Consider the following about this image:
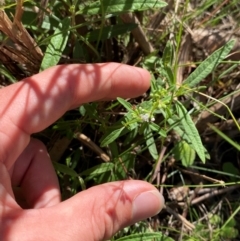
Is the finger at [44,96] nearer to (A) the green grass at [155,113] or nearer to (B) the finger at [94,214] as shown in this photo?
(A) the green grass at [155,113]

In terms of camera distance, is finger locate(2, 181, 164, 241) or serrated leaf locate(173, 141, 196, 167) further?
serrated leaf locate(173, 141, 196, 167)

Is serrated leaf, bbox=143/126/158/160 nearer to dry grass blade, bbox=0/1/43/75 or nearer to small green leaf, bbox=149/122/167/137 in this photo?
small green leaf, bbox=149/122/167/137

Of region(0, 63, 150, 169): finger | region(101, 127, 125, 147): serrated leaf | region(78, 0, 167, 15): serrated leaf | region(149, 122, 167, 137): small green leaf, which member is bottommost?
region(101, 127, 125, 147): serrated leaf

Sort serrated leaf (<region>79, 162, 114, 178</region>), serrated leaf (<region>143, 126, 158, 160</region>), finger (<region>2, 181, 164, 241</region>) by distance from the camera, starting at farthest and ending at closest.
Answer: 1. serrated leaf (<region>79, 162, 114, 178</region>)
2. serrated leaf (<region>143, 126, 158, 160</region>)
3. finger (<region>2, 181, 164, 241</region>)

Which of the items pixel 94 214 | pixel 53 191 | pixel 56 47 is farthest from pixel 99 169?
pixel 56 47

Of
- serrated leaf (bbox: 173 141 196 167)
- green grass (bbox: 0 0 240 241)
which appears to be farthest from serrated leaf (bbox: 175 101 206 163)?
serrated leaf (bbox: 173 141 196 167)

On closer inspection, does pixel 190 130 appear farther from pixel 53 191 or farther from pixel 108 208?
pixel 53 191

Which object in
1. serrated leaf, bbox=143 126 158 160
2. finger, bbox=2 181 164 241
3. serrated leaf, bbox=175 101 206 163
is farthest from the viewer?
serrated leaf, bbox=143 126 158 160

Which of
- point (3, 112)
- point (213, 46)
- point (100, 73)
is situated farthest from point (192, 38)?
point (3, 112)
